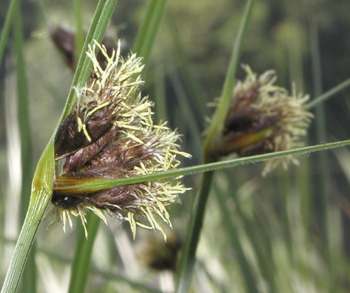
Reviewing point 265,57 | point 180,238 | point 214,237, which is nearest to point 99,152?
point 180,238

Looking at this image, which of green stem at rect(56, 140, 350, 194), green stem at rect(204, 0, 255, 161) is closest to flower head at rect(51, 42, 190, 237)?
green stem at rect(56, 140, 350, 194)

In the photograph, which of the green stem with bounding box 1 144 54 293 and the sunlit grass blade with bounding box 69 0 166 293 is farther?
the sunlit grass blade with bounding box 69 0 166 293

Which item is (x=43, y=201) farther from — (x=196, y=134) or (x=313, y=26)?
(x=313, y=26)

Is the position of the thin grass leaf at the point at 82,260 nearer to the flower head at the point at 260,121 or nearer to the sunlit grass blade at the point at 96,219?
the sunlit grass blade at the point at 96,219

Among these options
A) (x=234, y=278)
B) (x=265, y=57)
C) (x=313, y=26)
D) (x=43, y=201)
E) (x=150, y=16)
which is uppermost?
(x=265, y=57)

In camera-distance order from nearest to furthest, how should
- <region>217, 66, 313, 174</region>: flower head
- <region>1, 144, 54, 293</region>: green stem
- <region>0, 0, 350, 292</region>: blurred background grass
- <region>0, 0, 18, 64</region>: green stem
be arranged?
<region>1, 144, 54, 293</region>: green stem → <region>0, 0, 18, 64</region>: green stem → <region>217, 66, 313, 174</region>: flower head → <region>0, 0, 350, 292</region>: blurred background grass

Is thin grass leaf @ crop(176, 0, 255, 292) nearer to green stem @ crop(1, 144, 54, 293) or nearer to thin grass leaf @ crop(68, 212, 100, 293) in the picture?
thin grass leaf @ crop(68, 212, 100, 293)

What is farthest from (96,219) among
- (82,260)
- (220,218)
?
(220,218)
